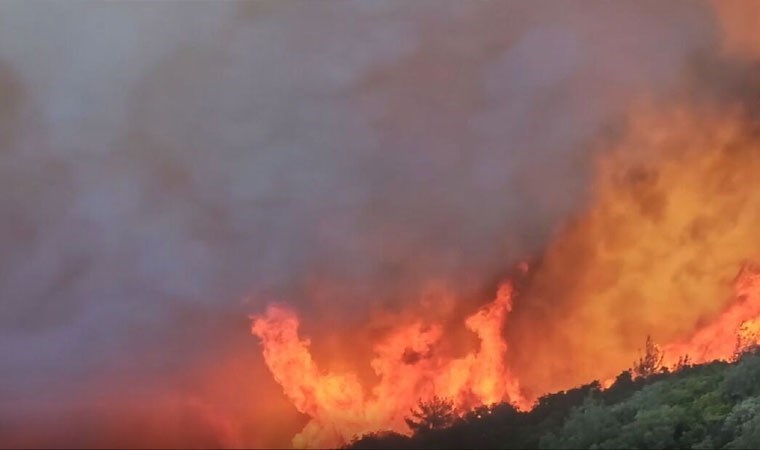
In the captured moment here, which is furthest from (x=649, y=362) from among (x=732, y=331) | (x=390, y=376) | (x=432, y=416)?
(x=390, y=376)

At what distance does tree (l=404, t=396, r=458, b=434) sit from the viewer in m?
6.63

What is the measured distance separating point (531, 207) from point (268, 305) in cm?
307

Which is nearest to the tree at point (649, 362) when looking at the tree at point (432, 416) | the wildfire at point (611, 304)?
the wildfire at point (611, 304)

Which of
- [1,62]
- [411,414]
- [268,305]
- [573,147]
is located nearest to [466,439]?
[411,414]

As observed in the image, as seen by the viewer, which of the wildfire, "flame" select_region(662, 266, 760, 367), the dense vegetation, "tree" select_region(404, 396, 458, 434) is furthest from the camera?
"flame" select_region(662, 266, 760, 367)

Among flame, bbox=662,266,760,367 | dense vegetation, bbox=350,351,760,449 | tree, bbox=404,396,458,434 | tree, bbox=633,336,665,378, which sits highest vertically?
flame, bbox=662,266,760,367

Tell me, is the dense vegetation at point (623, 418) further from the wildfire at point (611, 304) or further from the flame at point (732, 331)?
the flame at point (732, 331)

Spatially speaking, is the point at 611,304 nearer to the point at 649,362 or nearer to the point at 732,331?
the point at 649,362

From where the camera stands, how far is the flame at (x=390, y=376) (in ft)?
22.8

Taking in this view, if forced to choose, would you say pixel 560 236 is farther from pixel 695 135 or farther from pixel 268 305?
pixel 268 305

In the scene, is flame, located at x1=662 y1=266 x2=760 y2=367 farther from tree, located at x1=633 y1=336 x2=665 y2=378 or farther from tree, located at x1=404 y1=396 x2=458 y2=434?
tree, located at x1=404 y1=396 x2=458 y2=434

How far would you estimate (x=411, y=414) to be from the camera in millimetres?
6980

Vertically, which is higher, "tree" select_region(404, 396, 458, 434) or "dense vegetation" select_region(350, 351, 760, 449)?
"tree" select_region(404, 396, 458, 434)

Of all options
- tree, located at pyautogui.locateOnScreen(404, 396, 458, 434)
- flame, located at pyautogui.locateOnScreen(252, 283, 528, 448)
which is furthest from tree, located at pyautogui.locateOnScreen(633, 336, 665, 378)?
tree, located at pyautogui.locateOnScreen(404, 396, 458, 434)
